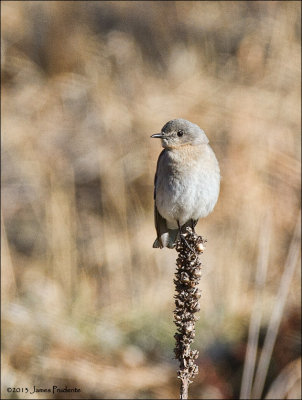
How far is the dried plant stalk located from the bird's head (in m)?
0.89

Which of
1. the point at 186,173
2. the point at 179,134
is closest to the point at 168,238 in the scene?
the point at 186,173

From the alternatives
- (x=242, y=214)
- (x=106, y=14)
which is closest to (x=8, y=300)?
(x=242, y=214)

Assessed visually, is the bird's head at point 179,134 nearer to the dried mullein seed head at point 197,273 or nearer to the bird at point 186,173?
the bird at point 186,173

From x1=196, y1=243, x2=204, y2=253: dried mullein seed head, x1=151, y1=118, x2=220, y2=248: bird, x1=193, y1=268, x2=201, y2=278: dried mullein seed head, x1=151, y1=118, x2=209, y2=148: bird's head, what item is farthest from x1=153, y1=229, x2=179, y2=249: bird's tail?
x1=193, y1=268, x2=201, y2=278: dried mullein seed head

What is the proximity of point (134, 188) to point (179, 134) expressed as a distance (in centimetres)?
288

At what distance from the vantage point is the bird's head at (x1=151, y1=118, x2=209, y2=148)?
2.73 metres

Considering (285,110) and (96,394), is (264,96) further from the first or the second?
(96,394)

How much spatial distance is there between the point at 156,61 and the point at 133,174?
2.06 metres

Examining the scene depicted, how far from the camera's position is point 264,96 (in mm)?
6270

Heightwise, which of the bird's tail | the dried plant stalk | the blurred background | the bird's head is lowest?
the dried plant stalk

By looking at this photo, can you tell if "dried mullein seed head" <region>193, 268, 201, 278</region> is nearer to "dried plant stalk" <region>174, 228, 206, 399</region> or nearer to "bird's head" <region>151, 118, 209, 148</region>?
"dried plant stalk" <region>174, 228, 206, 399</region>

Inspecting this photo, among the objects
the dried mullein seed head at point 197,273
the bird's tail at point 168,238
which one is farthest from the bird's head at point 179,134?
the dried mullein seed head at point 197,273

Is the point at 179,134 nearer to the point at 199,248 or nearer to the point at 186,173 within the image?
the point at 186,173

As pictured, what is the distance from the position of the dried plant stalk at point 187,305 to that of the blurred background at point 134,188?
1.95 meters
